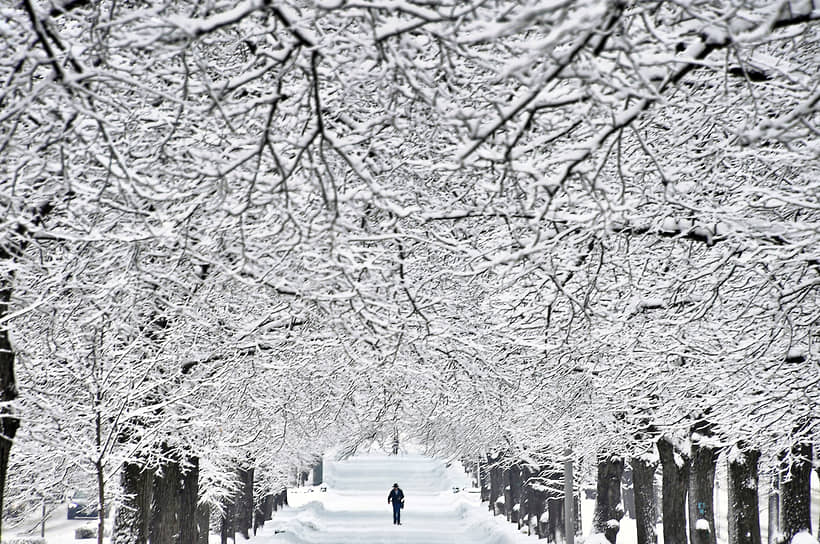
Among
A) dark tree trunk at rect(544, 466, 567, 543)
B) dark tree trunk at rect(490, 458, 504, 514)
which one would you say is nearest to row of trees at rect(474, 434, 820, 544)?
dark tree trunk at rect(544, 466, 567, 543)

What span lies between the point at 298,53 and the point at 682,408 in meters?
8.70

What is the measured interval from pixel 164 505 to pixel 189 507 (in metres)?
2.31

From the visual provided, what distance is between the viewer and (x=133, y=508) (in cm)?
1158

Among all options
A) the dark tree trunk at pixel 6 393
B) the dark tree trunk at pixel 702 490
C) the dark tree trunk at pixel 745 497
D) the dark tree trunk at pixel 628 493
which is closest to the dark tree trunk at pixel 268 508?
the dark tree trunk at pixel 628 493

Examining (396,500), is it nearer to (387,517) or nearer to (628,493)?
(387,517)

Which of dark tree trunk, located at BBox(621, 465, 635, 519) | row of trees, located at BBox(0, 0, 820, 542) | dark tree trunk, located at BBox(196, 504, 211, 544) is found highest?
row of trees, located at BBox(0, 0, 820, 542)

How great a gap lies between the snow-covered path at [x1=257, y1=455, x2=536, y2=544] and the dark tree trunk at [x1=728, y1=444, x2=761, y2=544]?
1244 cm

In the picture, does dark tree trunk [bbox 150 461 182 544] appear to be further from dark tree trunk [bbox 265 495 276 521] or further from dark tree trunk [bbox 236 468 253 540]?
dark tree trunk [bbox 265 495 276 521]

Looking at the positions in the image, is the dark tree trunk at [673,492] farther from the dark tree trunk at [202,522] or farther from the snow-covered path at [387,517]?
the dark tree trunk at [202,522]

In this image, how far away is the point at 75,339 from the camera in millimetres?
9602

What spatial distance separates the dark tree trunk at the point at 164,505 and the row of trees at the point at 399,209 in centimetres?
81

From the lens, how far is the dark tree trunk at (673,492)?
15859 millimetres

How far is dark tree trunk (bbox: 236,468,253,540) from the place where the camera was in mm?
31547

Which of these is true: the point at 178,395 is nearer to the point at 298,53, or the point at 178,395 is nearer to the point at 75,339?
the point at 75,339
